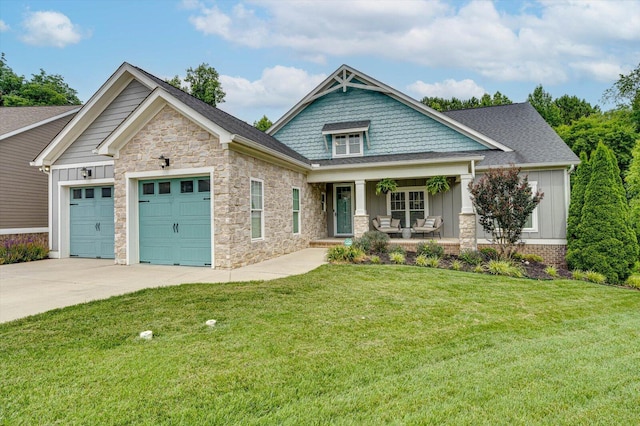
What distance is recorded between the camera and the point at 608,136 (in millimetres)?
19141

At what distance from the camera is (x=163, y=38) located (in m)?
13.6

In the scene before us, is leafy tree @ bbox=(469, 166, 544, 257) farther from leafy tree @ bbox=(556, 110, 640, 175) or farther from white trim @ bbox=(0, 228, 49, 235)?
white trim @ bbox=(0, 228, 49, 235)

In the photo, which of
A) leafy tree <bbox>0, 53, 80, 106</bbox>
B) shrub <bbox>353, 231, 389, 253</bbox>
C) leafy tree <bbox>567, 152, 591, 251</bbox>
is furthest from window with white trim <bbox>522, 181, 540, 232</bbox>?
leafy tree <bbox>0, 53, 80, 106</bbox>

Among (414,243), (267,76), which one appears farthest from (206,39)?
(267,76)

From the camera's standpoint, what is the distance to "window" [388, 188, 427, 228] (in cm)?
1348

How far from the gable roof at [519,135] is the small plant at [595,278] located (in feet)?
12.5

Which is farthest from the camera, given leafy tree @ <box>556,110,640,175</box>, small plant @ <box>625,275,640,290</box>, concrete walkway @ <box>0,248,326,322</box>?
leafy tree @ <box>556,110,640,175</box>

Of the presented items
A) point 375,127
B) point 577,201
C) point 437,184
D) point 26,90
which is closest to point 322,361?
point 577,201

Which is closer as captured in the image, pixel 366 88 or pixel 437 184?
pixel 437 184

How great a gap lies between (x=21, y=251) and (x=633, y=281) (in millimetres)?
15912

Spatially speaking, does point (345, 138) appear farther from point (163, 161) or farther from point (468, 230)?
point (163, 161)

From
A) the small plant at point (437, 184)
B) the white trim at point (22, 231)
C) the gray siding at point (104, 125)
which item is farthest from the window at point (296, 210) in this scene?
the white trim at point (22, 231)

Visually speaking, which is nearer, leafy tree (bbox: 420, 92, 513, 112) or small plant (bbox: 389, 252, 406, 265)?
small plant (bbox: 389, 252, 406, 265)

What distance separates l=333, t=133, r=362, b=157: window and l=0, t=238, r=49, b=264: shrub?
1037 centimetres
